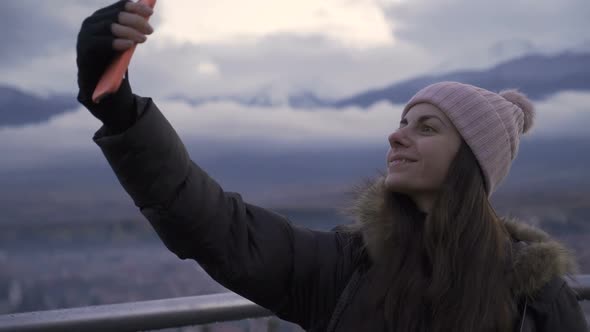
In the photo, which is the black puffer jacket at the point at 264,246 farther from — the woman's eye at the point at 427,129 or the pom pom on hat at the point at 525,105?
the pom pom on hat at the point at 525,105

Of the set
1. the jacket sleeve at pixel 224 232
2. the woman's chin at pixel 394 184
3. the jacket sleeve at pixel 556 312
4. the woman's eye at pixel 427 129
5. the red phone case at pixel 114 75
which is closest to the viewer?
the red phone case at pixel 114 75

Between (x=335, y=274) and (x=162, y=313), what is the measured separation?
508 millimetres

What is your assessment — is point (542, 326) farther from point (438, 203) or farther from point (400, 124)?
point (400, 124)

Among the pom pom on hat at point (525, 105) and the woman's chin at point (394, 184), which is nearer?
the woman's chin at point (394, 184)

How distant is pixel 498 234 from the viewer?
6.11ft

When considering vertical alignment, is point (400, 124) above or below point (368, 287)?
above

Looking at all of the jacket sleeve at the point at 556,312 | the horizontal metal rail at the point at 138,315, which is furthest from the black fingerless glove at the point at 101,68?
the jacket sleeve at the point at 556,312

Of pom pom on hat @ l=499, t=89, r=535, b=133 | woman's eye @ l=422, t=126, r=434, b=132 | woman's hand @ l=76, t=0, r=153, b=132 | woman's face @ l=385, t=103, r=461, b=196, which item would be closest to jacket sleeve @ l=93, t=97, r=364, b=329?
woman's hand @ l=76, t=0, r=153, b=132

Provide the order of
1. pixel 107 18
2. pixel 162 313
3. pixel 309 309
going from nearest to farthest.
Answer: pixel 107 18
pixel 309 309
pixel 162 313

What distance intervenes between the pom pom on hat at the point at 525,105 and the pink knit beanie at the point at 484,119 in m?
0.06

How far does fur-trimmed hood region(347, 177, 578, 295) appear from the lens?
1735mm

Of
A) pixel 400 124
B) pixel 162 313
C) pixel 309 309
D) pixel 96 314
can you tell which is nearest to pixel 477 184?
pixel 400 124

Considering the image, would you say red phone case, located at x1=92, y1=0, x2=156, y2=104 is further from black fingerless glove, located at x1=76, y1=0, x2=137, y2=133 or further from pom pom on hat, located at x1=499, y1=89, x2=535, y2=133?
pom pom on hat, located at x1=499, y1=89, x2=535, y2=133

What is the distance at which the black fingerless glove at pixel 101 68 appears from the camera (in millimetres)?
1295
